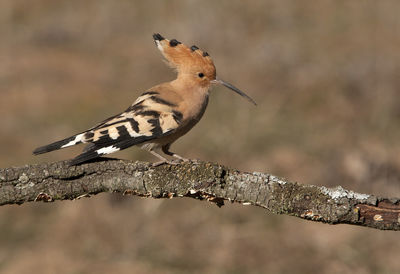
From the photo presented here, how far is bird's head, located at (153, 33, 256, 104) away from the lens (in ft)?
11.1

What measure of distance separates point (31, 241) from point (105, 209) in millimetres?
688

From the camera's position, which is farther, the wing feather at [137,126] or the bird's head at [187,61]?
the bird's head at [187,61]

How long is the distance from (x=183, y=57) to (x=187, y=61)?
34 mm

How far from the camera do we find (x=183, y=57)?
3404mm

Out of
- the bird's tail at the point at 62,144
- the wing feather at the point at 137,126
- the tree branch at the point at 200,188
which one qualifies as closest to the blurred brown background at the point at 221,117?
the wing feather at the point at 137,126

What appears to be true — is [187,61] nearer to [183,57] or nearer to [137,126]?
[183,57]

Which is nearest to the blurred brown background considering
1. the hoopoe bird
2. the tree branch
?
the hoopoe bird

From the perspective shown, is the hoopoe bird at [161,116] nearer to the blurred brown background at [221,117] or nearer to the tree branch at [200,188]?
the tree branch at [200,188]

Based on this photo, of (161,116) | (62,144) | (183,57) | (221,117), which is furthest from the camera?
(221,117)

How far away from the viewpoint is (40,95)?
863 centimetres

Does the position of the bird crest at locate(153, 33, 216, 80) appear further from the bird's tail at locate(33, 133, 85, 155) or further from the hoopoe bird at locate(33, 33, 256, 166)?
the bird's tail at locate(33, 133, 85, 155)

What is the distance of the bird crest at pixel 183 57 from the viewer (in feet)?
11.1

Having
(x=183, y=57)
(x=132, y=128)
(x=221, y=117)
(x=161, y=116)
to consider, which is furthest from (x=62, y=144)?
(x=221, y=117)

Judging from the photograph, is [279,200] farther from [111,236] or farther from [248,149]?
[248,149]
